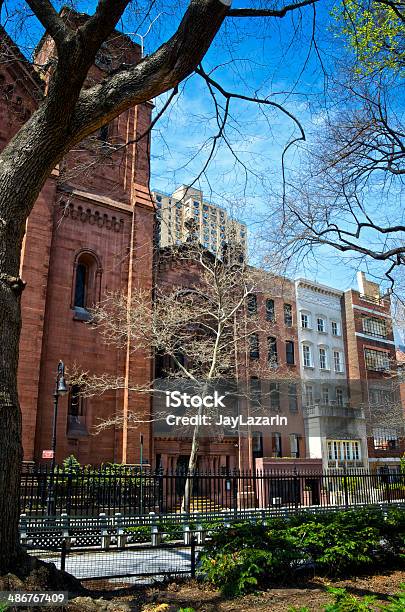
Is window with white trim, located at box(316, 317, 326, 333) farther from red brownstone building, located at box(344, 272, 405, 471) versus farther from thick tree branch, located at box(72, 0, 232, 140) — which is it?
thick tree branch, located at box(72, 0, 232, 140)

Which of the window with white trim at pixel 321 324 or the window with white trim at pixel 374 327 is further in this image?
the window with white trim at pixel 374 327

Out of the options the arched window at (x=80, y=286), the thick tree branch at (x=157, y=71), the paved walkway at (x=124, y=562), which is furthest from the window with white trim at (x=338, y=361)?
the thick tree branch at (x=157, y=71)

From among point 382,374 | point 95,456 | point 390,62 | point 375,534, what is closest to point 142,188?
point 95,456

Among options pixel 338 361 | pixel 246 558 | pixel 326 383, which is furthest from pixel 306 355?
pixel 246 558

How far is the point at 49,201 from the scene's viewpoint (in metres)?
24.9

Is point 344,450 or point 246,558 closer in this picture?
point 246,558

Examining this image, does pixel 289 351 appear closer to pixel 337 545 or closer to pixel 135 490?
pixel 135 490

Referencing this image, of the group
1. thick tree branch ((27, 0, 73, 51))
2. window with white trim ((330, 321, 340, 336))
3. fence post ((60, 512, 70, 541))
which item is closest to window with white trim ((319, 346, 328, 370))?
window with white trim ((330, 321, 340, 336))

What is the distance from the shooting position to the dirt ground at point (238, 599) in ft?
18.8

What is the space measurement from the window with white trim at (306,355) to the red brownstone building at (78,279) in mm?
18298

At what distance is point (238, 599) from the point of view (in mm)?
6367

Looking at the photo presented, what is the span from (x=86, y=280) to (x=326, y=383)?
23.3 meters

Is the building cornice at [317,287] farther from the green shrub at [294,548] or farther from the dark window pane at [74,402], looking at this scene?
the green shrub at [294,548]

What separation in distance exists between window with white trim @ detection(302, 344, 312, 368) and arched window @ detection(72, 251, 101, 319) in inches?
813
